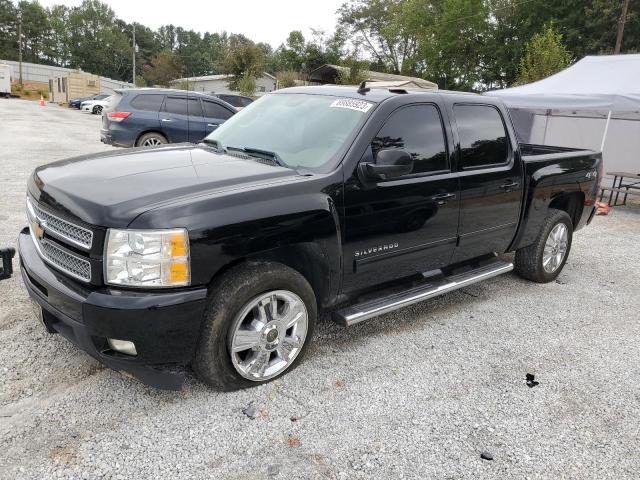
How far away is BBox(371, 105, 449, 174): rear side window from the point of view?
370 centimetres

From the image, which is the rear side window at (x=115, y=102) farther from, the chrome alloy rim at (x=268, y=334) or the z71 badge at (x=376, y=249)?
the chrome alloy rim at (x=268, y=334)

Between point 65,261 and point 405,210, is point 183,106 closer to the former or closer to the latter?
point 405,210

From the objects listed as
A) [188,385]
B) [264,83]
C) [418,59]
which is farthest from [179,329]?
[264,83]

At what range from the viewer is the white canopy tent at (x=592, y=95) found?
10161 mm

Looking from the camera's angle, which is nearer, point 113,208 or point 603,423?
point 113,208

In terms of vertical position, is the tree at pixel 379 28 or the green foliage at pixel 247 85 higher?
the tree at pixel 379 28

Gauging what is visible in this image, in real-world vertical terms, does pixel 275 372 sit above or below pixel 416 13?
below

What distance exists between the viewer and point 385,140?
3674mm

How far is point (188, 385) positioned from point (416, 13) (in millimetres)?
51804

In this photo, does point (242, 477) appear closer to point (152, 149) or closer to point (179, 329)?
point (179, 329)

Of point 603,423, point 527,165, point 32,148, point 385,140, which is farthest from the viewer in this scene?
point 32,148

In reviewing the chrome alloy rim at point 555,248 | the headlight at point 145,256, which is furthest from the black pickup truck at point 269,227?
the chrome alloy rim at point 555,248

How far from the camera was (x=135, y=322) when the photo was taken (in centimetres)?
258

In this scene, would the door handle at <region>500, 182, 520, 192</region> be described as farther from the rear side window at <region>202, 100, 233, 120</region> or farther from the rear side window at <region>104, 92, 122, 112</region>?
the rear side window at <region>104, 92, 122, 112</region>
